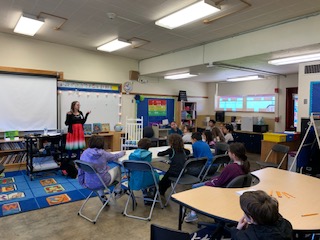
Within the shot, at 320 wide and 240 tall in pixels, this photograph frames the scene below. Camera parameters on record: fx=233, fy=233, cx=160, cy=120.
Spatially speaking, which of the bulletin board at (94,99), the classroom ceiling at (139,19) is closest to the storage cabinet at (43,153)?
the bulletin board at (94,99)

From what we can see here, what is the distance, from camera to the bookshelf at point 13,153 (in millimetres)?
5142

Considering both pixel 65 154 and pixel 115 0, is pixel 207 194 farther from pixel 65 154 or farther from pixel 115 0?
pixel 65 154

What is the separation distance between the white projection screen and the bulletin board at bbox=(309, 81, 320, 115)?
18.9 feet

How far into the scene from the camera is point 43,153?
487cm

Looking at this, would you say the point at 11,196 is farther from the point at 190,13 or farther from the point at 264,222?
the point at 190,13

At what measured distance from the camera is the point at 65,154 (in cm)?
521

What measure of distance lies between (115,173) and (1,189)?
7.28 ft

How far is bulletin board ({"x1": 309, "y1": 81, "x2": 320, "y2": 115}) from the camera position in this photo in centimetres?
456

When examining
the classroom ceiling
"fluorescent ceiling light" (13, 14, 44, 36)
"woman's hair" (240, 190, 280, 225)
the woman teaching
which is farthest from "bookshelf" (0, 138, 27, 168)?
"woman's hair" (240, 190, 280, 225)

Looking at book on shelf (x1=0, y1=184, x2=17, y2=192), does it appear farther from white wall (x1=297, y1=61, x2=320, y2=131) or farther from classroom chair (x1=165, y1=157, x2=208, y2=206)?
white wall (x1=297, y1=61, x2=320, y2=131)

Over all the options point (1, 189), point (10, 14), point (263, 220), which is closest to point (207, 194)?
point (263, 220)

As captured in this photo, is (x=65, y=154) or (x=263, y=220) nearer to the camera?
(x=263, y=220)

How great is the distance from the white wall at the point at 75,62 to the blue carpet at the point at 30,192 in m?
2.60

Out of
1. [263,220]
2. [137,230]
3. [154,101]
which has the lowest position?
[137,230]
